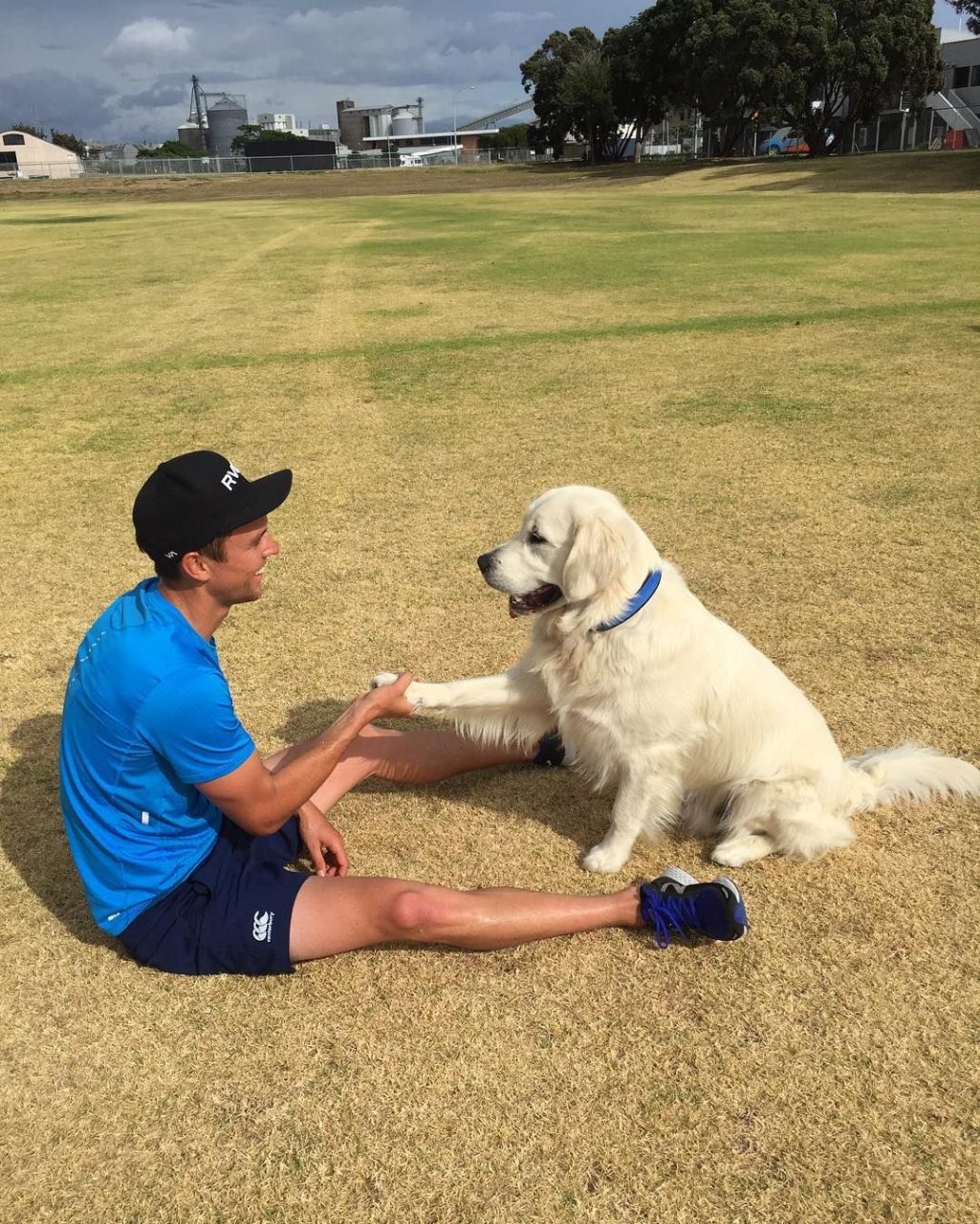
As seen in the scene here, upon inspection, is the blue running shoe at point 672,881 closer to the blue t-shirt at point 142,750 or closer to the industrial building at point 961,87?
the blue t-shirt at point 142,750

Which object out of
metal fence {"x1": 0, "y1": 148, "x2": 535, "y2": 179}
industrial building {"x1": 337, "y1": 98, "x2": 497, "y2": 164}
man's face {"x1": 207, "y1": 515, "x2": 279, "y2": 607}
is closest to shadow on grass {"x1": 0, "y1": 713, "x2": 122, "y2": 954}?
man's face {"x1": 207, "y1": 515, "x2": 279, "y2": 607}

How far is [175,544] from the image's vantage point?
8.83 ft

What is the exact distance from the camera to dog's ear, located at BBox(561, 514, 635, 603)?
338 cm

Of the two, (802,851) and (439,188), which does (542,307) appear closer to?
(802,851)

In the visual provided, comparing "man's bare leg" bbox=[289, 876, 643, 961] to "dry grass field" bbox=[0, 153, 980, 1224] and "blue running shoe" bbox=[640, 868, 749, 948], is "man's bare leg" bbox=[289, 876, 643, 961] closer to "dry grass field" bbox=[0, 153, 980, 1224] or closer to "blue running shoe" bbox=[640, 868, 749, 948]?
"dry grass field" bbox=[0, 153, 980, 1224]

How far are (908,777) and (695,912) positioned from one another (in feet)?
4.09

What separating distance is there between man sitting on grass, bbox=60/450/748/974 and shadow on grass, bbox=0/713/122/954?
46 centimetres

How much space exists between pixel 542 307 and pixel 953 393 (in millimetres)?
7073

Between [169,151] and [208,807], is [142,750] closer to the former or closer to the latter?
[208,807]

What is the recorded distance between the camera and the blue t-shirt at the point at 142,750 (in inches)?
105

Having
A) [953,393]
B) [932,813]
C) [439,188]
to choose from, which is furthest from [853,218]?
[439,188]

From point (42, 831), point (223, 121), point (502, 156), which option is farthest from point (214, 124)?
point (42, 831)

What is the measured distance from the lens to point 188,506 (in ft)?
8.66

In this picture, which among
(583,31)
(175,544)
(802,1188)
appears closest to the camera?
(802,1188)
